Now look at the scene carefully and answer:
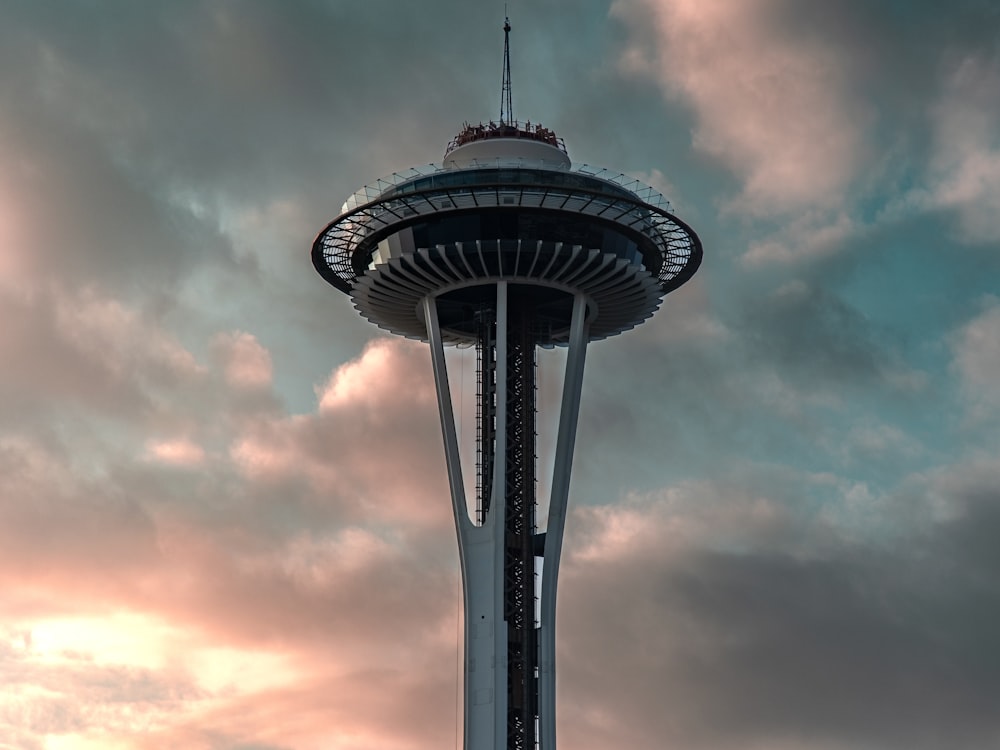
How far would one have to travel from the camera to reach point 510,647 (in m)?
152

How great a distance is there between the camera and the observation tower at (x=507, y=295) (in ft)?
496

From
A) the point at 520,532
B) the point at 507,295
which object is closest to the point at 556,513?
the point at 520,532

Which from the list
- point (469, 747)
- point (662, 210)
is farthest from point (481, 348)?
point (469, 747)

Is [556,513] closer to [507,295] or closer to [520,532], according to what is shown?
[520,532]

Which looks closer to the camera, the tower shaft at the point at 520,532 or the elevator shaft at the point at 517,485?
the tower shaft at the point at 520,532

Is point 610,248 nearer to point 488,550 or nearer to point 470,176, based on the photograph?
point 470,176

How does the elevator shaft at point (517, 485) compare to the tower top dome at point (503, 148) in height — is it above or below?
below

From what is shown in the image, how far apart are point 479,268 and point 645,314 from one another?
54.0 ft

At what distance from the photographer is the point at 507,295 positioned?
15938 centimetres

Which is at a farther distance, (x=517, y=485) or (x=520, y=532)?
(x=517, y=485)

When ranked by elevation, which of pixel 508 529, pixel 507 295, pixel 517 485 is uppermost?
pixel 507 295

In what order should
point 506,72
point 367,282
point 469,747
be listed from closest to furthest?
1. point 469,747
2. point 367,282
3. point 506,72

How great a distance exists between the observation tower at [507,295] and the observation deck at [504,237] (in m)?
0.10

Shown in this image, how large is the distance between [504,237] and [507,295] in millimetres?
5684
